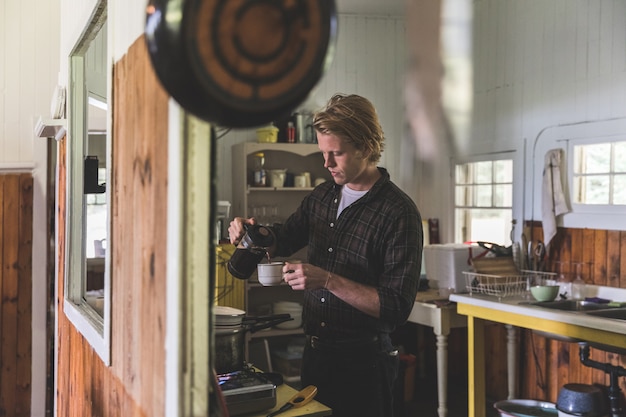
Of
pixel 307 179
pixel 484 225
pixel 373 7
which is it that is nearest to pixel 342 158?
pixel 307 179

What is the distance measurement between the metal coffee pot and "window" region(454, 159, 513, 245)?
321cm

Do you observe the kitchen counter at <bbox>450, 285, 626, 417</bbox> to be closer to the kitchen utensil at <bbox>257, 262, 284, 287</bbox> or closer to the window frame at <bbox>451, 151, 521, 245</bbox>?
the window frame at <bbox>451, 151, 521, 245</bbox>

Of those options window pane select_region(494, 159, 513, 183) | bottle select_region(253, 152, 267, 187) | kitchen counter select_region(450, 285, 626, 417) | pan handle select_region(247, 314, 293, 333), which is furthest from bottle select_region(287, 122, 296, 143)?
pan handle select_region(247, 314, 293, 333)

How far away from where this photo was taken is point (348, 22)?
6027 mm

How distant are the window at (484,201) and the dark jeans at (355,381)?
3.11 m

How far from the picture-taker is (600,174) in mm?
4387

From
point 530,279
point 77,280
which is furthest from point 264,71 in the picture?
point 530,279

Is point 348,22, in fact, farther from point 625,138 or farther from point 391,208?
point 391,208

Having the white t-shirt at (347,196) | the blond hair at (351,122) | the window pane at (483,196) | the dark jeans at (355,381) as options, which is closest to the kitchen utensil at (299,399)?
the dark jeans at (355,381)

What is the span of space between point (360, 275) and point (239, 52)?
1457 mm

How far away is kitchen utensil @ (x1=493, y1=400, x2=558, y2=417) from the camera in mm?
4121

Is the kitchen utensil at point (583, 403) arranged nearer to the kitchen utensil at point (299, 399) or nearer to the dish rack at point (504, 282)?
the dish rack at point (504, 282)

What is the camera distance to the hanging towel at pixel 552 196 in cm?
456

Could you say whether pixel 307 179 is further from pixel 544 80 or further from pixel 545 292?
pixel 545 292
